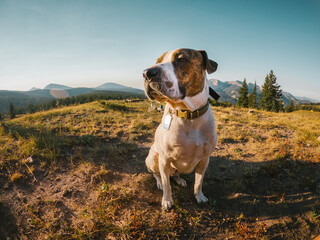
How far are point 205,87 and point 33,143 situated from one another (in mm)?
5140

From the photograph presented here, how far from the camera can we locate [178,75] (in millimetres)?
1773

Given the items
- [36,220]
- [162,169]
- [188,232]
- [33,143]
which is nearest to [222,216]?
[188,232]

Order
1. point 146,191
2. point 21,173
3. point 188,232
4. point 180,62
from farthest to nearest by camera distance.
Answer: point 21,173
point 146,191
point 188,232
point 180,62

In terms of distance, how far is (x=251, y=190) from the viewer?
3.17 m

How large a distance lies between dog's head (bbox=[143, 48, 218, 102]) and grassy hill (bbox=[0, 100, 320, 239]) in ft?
6.69

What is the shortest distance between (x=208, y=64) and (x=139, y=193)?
2686mm

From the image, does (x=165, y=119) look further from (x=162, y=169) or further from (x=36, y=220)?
(x=36, y=220)

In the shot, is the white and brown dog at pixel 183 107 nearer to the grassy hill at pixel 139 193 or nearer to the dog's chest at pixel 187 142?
the dog's chest at pixel 187 142

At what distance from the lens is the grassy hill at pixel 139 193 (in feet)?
7.67

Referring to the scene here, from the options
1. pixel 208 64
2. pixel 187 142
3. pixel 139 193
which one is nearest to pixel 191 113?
pixel 187 142

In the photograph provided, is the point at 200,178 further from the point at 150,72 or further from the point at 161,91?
the point at 150,72

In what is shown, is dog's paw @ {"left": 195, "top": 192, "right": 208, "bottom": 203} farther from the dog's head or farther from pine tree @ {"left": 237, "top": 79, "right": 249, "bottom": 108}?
pine tree @ {"left": 237, "top": 79, "right": 249, "bottom": 108}

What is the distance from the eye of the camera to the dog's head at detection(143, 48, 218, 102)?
1659mm

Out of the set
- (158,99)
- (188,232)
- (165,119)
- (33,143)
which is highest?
(158,99)
